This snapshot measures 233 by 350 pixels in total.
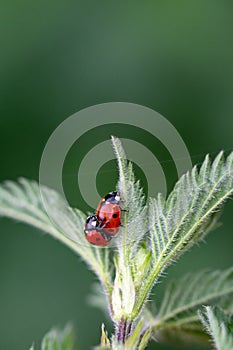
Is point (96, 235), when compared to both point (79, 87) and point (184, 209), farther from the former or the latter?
point (79, 87)

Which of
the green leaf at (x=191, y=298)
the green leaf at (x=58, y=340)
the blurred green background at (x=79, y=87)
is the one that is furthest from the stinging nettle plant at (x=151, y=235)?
the blurred green background at (x=79, y=87)

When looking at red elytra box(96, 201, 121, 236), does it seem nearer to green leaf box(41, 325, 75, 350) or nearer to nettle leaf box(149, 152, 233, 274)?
nettle leaf box(149, 152, 233, 274)

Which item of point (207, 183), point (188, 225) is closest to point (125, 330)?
point (188, 225)

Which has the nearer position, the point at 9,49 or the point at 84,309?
the point at 84,309

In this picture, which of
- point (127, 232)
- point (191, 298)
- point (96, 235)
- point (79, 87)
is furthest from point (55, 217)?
point (79, 87)

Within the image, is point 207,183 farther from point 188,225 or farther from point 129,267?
point 129,267

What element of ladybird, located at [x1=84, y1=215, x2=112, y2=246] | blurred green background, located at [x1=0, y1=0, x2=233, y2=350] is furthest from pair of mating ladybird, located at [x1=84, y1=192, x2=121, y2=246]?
blurred green background, located at [x1=0, y1=0, x2=233, y2=350]
